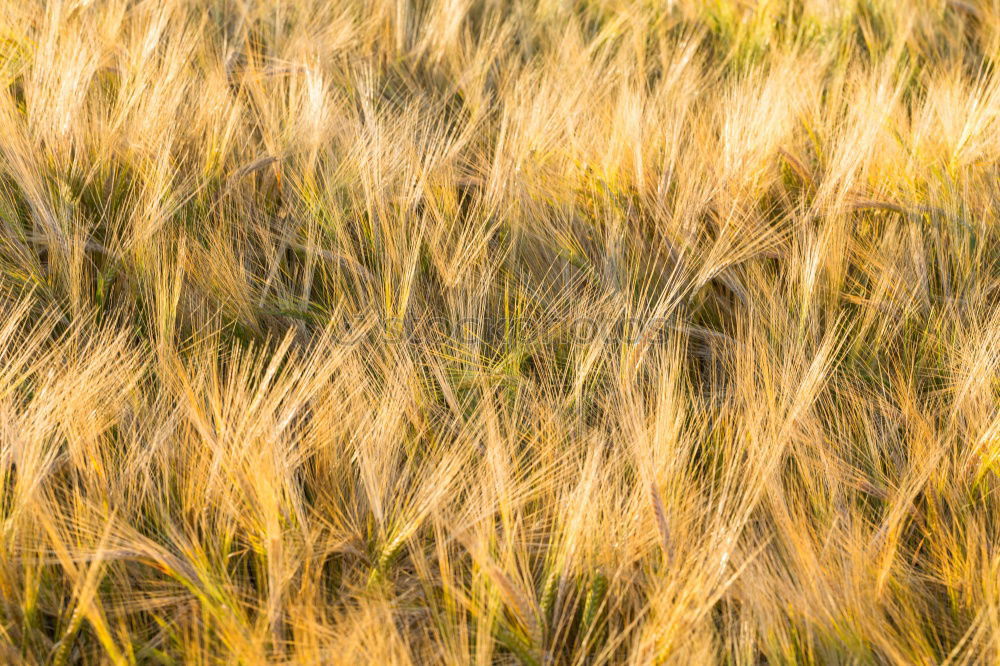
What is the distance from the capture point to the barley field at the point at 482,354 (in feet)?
3.04

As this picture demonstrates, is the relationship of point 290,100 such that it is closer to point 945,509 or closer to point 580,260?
point 580,260

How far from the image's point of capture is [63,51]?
5.38 ft

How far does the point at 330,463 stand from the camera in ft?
3.50

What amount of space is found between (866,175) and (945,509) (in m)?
0.66

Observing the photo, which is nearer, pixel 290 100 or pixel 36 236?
pixel 36 236

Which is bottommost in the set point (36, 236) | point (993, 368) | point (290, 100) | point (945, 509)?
point (945, 509)

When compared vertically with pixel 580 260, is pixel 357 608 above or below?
below

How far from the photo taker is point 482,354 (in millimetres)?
1282

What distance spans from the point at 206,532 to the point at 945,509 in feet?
2.86

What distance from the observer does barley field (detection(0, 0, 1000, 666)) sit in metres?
0.93

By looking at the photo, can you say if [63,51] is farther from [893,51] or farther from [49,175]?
[893,51]

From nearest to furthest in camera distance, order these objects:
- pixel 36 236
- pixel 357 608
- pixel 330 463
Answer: pixel 357 608 → pixel 330 463 → pixel 36 236

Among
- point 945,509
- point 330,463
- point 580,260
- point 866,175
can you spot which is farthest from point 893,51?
point 330,463

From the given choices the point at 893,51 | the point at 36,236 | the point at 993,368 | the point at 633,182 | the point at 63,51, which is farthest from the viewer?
the point at 893,51
